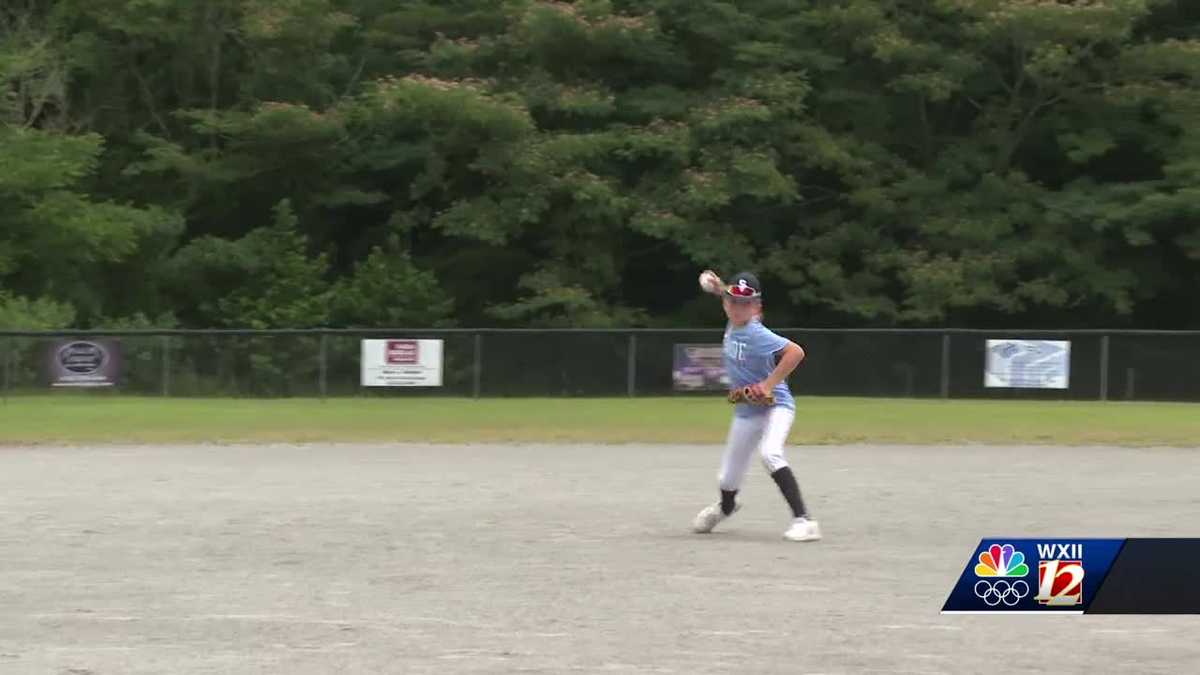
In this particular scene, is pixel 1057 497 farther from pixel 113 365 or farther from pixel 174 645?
pixel 113 365

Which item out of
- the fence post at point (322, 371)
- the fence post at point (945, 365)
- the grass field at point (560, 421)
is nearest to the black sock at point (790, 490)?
the grass field at point (560, 421)

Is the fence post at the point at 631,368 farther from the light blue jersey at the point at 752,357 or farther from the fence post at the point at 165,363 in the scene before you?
the light blue jersey at the point at 752,357

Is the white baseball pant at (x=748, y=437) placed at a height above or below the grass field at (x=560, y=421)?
above

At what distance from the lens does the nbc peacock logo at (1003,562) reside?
8203 millimetres

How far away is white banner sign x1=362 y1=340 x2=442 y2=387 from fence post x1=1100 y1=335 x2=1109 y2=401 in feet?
42.6

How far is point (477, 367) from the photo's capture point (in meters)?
32.9

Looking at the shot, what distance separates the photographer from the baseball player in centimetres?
1262

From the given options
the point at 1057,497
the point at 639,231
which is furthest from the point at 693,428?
the point at 639,231

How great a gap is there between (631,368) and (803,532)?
20888 mm

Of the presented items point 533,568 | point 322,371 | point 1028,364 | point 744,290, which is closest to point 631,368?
point 322,371

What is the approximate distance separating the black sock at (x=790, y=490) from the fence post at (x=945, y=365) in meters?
21.2

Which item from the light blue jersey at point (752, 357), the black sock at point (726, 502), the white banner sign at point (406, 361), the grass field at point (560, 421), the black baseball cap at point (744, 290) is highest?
the black baseball cap at point (744, 290)

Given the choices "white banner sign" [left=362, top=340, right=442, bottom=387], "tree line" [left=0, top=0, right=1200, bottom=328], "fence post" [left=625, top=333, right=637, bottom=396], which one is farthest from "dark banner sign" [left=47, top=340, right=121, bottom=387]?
"fence post" [left=625, top=333, right=637, bottom=396]

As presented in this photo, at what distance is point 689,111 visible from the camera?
4403 cm
